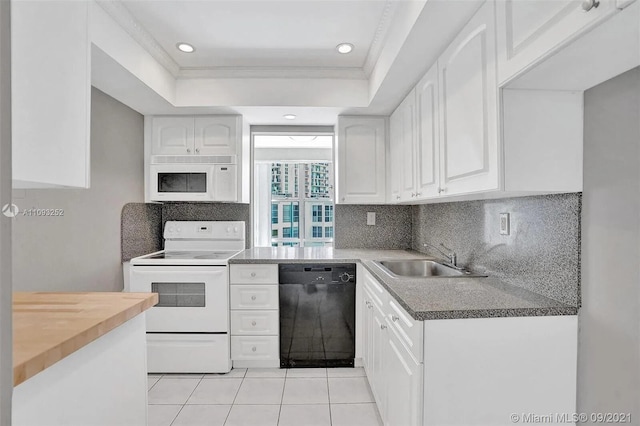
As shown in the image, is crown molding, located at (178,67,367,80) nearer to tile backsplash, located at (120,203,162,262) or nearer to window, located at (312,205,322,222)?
tile backsplash, located at (120,203,162,262)

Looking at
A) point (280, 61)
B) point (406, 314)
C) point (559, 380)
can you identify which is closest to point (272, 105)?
point (280, 61)

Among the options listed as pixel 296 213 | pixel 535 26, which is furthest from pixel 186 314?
pixel 535 26

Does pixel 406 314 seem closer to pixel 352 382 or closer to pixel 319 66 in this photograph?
pixel 352 382

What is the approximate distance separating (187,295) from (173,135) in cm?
136

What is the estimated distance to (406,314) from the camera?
1.33 m

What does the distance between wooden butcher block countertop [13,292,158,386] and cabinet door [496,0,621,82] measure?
1523mm

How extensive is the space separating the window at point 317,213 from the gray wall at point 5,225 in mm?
4385

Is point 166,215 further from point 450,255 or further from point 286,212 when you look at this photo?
point 450,255

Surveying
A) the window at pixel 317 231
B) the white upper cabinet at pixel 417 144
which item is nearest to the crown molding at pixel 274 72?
the white upper cabinet at pixel 417 144

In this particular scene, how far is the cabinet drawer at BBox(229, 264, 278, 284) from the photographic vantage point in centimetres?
252

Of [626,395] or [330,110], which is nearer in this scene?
[626,395]

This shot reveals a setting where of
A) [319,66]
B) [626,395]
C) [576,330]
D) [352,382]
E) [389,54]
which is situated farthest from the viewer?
[319,66]

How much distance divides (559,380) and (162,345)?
242 cm

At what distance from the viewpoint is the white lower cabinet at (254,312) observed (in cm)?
252
